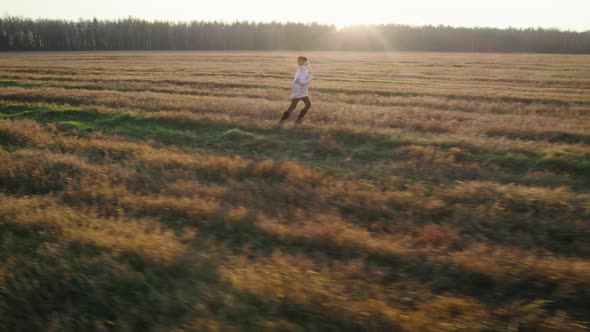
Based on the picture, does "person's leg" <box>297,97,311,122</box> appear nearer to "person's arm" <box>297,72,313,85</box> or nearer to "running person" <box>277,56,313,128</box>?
"running person" <box>277,56,313,128</box>

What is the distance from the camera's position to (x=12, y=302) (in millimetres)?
3359

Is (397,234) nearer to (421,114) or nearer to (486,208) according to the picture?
(486,208)

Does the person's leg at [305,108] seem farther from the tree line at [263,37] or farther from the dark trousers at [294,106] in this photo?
the tree line at [263,37]

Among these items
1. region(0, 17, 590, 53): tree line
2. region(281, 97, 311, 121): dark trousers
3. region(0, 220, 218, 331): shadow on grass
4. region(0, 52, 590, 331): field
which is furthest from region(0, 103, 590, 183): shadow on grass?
region(0, 17, 590, 53): tree line

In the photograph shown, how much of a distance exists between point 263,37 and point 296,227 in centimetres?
10001

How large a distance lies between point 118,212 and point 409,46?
9777 cm

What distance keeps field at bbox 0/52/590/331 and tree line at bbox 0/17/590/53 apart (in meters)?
87.1

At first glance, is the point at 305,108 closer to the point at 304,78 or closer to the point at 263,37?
the point at 304,78

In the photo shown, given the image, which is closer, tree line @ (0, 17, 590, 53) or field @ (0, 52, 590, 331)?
field @ (0, 52, 590, 331)

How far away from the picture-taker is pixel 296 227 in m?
4.73

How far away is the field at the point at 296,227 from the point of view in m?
3.21

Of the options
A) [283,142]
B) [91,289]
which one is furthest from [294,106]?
[91,289]

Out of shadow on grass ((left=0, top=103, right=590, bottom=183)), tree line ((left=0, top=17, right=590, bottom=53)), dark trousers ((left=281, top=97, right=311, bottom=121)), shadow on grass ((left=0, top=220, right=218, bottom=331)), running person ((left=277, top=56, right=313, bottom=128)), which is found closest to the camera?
shadow on grass ((left=0, top=220, right=218, bottom=331))

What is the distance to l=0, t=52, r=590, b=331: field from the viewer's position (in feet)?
10.5
